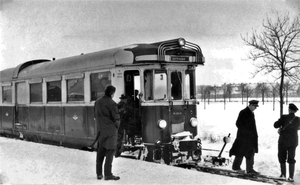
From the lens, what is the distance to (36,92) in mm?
13844

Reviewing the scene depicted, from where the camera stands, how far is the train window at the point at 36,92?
13523 mm

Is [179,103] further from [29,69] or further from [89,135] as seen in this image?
[29,69]

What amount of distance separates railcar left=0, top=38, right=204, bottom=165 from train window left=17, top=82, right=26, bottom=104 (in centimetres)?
303

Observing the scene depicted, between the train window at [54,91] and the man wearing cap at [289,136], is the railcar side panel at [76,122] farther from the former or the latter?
the man wearing cap at [289,136]

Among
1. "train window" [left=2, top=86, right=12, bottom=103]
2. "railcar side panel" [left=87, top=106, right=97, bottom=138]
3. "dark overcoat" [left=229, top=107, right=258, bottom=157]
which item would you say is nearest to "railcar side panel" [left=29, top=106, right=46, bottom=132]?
"train window" [left=2, top=86, right=12, bottom=103]

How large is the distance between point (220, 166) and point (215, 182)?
3.08 meters

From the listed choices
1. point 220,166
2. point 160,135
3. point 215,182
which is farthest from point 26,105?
point 215,182

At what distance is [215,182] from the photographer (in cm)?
627

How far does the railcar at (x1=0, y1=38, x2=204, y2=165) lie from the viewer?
373 inches

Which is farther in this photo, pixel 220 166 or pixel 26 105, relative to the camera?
pixel 26 105

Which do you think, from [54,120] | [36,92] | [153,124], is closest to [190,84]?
[153,124]

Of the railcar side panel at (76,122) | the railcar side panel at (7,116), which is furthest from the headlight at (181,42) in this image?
the railcar side panel at (7,116)

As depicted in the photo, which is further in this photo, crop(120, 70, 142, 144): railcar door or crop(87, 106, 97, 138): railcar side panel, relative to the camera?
crop(87, 106, 97, 138): railcar side panel

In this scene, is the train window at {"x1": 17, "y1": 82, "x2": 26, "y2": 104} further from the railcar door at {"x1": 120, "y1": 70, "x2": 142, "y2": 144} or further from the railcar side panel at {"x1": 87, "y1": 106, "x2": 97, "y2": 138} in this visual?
the railcar door at {"x1": 120, "y1": 70, "x2": 142, "y2": 144}
